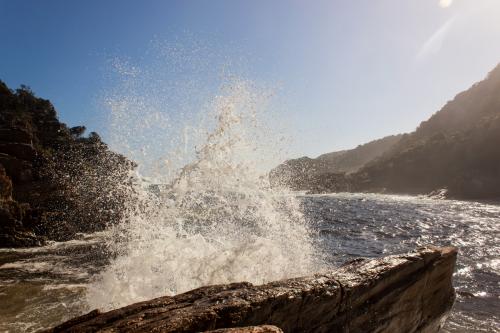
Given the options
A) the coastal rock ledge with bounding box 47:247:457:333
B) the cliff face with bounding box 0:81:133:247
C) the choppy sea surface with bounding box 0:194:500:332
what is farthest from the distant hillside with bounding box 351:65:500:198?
the coastal rock ledge with bounding box 47:247:457:333

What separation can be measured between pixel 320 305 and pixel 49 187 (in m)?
32.9

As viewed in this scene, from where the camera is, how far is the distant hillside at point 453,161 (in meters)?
94.1

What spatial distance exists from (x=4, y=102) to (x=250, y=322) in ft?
230

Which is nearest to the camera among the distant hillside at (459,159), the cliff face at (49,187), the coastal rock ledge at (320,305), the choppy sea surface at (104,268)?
the coastal rock ledge at (320,305)

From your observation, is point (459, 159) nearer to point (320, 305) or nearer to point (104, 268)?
point (104, 268)

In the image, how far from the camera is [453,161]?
115 meters

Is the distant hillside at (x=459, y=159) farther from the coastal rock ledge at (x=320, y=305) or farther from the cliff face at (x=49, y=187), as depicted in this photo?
the coastal rock ledge at (x=320, y=305)

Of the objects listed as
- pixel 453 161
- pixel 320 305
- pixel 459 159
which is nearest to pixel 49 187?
pixel 320 305

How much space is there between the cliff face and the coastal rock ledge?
1527 cm

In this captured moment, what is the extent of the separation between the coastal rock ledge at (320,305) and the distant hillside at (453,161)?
232 ft

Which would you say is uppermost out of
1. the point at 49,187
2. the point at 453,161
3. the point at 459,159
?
the point at 459,159

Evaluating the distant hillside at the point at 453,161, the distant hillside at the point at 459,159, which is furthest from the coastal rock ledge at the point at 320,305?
the distant hillside at the point at 459,159

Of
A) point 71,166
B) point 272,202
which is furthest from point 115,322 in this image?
point 71,166

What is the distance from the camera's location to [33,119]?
57750 mm
